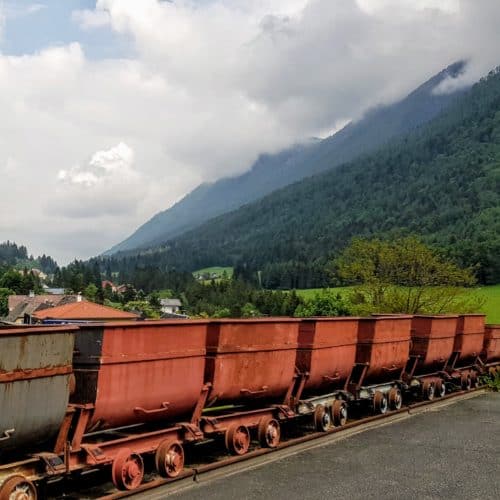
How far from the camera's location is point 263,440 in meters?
14.0

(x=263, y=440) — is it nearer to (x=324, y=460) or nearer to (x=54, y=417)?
(x=324, y=460)

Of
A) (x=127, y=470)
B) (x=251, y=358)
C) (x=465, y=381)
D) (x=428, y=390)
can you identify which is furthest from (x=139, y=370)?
(x=465, y=381)

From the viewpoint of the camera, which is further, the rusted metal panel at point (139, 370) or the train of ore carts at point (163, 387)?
the rusted metal panel at point (139, 370)

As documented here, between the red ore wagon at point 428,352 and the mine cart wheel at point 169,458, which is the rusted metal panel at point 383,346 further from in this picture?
the mine cart wheel at point 169,458

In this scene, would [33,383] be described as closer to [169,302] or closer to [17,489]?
[17,489]

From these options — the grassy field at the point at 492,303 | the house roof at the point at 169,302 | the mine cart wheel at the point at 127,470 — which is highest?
the grassy field at the point at 492,303

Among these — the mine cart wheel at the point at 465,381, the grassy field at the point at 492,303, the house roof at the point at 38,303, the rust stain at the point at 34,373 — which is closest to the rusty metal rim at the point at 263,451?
the rust stain at the point at 34,373

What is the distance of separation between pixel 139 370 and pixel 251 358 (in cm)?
329

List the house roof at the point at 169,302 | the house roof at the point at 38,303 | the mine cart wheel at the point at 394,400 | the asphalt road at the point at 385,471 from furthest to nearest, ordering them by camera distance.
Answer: the house roof at the point at 169,302 → the house roof at the point at 38,303 → the mine cart wheel at the point at 394,400 → the asphalt road at the point at 385,471

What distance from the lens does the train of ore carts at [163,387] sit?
9.08 m

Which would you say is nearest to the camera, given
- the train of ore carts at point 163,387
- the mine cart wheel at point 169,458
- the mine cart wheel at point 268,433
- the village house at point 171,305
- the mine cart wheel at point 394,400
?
the train of ore carts at point 163,387

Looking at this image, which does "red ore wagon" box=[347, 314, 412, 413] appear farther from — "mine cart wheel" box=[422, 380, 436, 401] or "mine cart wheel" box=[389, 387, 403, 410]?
"mine cart wheel" box=[422, 380, 436, 401]

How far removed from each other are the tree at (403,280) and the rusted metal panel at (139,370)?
3193cm

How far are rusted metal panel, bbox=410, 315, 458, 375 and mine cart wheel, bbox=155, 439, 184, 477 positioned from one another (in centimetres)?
1179
